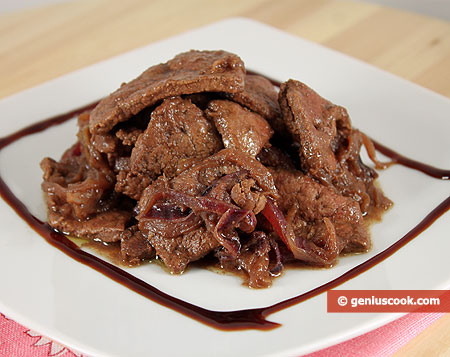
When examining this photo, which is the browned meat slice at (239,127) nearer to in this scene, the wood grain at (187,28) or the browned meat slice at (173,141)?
the browned meat slice at (173,141)

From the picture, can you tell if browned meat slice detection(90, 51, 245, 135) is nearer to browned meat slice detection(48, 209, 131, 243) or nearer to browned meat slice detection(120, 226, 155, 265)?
browned meat slice detection(48, 209, 131, 243)

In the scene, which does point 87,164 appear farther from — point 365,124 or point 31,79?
point 365,124

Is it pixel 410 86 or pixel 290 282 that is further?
pixel 410 86

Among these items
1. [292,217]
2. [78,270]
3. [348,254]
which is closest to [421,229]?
[348,254]

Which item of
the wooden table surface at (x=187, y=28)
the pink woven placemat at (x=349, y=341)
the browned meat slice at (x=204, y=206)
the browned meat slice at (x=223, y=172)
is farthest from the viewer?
the wooden table surface at (x=187, y=28)

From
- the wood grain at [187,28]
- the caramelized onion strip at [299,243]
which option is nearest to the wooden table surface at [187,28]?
the wood grain at [187,28]

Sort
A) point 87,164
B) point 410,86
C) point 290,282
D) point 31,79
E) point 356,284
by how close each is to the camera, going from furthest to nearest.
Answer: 1. point 31,79
2. point 410,86
3. point 87,164
4. point 290,282
5. point 356,284
